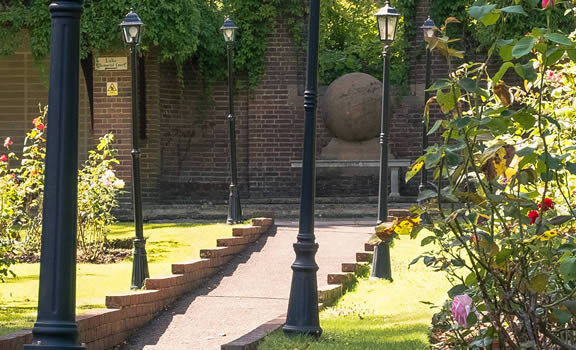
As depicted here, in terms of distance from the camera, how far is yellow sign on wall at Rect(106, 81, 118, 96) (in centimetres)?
2139

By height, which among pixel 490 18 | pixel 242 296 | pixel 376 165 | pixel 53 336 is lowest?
pixel 242 296

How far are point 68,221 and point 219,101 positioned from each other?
61.9ft

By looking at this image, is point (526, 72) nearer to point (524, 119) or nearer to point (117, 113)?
point (524, 119)

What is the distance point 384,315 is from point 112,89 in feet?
39.7

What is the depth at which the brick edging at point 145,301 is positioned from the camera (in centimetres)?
930

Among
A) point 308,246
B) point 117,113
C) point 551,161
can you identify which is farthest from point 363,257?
point 117,113

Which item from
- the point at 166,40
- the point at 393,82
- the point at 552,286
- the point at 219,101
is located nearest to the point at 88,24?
the point at 166,40

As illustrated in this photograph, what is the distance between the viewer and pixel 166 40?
21.4 metres

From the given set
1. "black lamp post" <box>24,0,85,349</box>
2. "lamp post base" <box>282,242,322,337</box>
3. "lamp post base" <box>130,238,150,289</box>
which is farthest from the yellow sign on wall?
"black lamp post" <box>24,0,85,349</box>

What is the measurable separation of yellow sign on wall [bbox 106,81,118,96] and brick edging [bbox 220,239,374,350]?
8.46 m

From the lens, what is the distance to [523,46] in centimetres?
470

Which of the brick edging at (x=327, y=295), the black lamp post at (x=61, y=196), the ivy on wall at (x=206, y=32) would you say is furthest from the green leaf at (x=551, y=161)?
the ivy on wall at (x=206, y=32)

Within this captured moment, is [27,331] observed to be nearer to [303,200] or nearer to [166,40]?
[303,200]

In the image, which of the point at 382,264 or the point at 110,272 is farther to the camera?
the point at 110,272
